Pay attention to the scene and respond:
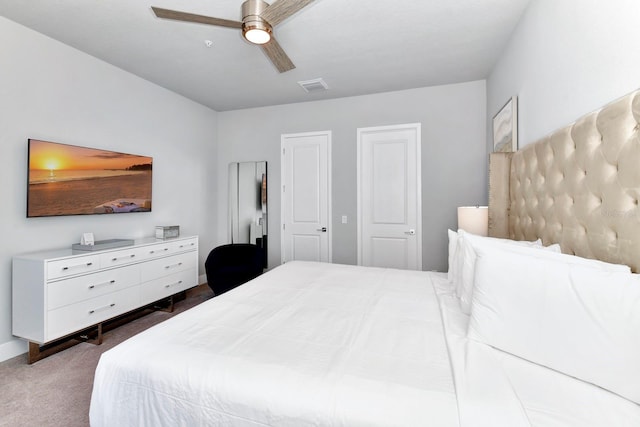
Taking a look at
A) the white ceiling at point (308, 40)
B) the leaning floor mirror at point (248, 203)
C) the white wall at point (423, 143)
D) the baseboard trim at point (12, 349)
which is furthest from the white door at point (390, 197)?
the baseboard trim at point (12, 349)

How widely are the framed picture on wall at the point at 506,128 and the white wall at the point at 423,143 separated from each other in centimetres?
57

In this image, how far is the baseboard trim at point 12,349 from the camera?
7.76 ft

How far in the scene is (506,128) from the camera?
2.65 metres

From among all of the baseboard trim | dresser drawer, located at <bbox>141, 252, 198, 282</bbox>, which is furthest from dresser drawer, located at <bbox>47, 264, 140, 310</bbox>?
the baseboard trim

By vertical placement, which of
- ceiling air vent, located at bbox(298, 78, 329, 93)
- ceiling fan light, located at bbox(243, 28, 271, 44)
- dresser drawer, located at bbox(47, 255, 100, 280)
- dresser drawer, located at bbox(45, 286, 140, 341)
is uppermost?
ceiling air vent, located at bbox(298, 78, 329, 93)

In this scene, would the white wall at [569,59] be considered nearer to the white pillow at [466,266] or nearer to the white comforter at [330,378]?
the white pillow at [466,266]

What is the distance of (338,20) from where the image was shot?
236cm

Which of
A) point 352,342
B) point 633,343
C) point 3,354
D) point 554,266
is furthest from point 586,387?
point 3,354

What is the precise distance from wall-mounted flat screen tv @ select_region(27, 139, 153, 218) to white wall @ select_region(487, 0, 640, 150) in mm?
3960

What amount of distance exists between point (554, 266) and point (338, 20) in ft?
7.63

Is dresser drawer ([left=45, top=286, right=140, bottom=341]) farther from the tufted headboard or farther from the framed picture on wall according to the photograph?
the framed picture on wall

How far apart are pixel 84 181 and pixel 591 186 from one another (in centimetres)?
395

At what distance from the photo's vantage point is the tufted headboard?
1.09 m

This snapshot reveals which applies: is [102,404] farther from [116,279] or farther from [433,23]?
[433,23]
